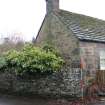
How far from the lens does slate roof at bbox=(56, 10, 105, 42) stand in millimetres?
17641

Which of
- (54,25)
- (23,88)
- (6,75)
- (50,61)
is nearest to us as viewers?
(50,61)

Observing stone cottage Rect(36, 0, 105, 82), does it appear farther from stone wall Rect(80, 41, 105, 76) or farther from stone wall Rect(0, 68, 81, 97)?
stone wall Rect(0, 68, 81, 97)

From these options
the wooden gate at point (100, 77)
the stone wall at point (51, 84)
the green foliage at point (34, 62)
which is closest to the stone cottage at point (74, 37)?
the wooden gate at point (100, 77)

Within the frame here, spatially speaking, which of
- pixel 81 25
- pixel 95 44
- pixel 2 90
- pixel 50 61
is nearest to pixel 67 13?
pixel 81 25

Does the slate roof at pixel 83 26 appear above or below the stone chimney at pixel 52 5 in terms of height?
below

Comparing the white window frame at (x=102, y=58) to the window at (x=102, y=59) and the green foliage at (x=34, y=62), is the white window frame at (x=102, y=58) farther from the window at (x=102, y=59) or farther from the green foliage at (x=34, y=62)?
the green foliage at (x=34, y=62)

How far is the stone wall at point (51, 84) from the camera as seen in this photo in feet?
47.6

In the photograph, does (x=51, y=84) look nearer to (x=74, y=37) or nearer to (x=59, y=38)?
(x=74, y=37)

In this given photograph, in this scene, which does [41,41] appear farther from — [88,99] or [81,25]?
[88,99]

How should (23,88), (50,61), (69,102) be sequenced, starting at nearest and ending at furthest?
(69,102), (50,61), (23,88)

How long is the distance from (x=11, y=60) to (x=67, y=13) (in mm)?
6850

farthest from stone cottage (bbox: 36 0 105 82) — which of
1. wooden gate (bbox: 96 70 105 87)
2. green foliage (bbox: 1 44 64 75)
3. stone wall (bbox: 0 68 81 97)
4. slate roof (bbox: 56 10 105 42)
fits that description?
stone wall (bbox: 0 68 81 97)

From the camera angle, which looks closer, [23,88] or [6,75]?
[23,88]

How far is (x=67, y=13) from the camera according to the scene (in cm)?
2081
